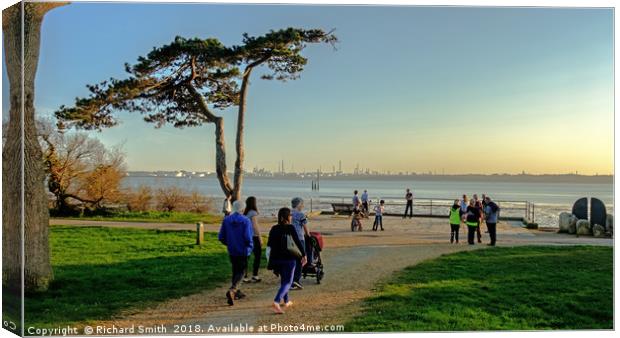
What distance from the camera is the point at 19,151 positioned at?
8.09 m

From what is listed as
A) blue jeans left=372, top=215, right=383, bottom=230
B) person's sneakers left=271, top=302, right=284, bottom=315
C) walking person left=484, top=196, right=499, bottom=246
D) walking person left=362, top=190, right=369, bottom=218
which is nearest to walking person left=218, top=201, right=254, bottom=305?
person's sneakers left=271, top=302, right=284, bottom=315

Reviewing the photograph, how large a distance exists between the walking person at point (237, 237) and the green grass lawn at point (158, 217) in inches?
492

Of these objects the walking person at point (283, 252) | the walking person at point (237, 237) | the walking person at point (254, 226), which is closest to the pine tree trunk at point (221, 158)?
the walking person at point (254, 226)

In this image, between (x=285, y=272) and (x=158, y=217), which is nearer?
(x=285, y=272)

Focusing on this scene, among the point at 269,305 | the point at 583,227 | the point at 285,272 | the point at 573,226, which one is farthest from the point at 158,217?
the point at 285,272

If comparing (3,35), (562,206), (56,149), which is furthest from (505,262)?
(562,206)

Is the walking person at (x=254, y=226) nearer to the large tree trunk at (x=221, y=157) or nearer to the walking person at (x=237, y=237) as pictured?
the walking person at (x=237, y=237)

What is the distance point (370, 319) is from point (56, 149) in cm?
1488

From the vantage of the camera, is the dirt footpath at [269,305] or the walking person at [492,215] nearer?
the dirt footpath at [269,305]

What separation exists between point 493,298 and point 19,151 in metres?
7.63

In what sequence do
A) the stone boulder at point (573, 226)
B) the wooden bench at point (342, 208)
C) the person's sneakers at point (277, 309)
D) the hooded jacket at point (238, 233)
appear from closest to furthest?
1. the person's sneakers at point (277, 309)
2. the hooded jacket at point (238, 233)
3. the stone boulder at point (573, 226)
4. the wooden bench at point (342, 208)

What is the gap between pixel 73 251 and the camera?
42.0 feet

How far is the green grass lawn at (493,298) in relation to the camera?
7578mm

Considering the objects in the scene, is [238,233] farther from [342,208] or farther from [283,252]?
[342,208]
